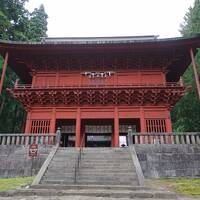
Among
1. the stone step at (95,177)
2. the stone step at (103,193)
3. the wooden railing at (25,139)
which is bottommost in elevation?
the stone step at (103,193)

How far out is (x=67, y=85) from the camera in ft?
59.4

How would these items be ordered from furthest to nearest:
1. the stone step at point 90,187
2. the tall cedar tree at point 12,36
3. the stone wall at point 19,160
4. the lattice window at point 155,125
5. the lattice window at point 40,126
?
the tall cedar tree at point 12,36 < the lattice window at point 40,126 < the lattice window at point 155,125 < the stone wall at point 19,160 < the stone step at point 90,187

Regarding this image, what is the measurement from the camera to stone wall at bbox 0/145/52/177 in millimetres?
12789

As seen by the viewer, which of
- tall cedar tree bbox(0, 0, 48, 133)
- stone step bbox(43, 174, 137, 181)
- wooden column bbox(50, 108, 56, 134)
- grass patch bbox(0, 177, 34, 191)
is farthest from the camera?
tall cedar tree bbox(0, 0, 48, 133)

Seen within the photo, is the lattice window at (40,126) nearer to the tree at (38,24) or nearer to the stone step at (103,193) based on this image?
the stone step at (103,193)

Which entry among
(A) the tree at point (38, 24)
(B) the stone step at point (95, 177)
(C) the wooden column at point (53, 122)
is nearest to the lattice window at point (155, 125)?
(C) the wooden column at point (53, 122)

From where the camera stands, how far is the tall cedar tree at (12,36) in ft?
75.3

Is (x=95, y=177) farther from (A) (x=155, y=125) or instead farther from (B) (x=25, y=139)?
(A) (x=155, y=125)

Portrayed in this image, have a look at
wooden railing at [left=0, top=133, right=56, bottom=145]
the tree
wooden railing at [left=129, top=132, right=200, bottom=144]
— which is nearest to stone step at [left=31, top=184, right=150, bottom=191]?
wooden railing at [left=129, top=132, right=200, bottom=144]

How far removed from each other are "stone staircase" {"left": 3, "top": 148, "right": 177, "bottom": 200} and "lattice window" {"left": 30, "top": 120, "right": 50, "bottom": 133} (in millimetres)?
4344

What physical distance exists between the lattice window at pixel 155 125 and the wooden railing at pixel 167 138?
2.43 m

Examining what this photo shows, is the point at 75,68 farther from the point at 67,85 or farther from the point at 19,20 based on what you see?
the point at 19,20

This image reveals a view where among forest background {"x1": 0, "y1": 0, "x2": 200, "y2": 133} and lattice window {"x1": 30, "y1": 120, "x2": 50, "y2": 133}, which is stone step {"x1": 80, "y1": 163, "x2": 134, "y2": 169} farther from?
forest background {"x1": 0, "y1": 0, "x2": 200, "y2": 133}

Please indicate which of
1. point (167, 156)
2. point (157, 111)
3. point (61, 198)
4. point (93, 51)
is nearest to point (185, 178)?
point (167, 156)
